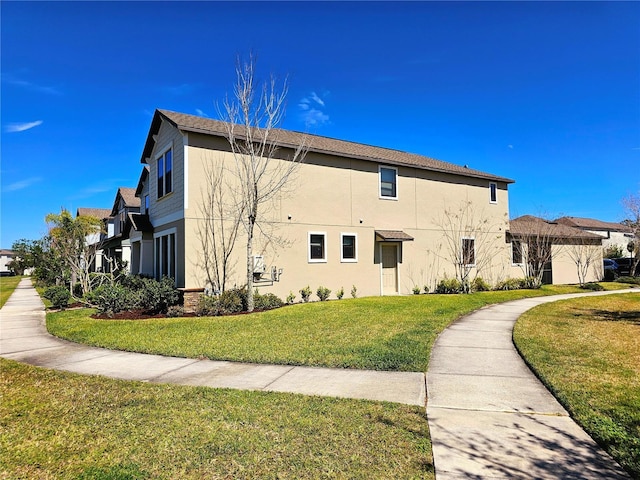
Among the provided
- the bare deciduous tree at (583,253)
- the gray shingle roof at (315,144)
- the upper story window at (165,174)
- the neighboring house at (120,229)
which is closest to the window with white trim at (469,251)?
the gray shingle roof at (315,144)

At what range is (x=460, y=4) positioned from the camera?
11.4 meters

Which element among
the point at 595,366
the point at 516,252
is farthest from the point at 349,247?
the point at 516,252

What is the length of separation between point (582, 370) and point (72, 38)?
47.3ft

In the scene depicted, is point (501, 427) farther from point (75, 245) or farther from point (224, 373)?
point (75, 245)

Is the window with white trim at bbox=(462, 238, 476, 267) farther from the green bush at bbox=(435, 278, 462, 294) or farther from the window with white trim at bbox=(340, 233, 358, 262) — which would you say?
the window with white trim at bbox=(340, 233, 358, 262)

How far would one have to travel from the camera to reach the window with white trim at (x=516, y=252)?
2216cm

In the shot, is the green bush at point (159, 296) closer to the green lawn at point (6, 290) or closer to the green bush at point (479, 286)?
the green lawn at point (6, 290)

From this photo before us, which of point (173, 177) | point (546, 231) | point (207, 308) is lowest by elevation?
point (207, 308)

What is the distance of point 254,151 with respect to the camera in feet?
46.5

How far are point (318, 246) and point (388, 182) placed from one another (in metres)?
5.01

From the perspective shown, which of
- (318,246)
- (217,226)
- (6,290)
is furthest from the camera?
(6,290)

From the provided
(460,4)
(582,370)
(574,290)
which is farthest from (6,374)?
(574,290)

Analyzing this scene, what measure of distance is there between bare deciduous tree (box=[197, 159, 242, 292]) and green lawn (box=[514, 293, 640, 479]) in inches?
373

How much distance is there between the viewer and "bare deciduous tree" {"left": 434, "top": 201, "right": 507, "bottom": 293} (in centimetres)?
1980
